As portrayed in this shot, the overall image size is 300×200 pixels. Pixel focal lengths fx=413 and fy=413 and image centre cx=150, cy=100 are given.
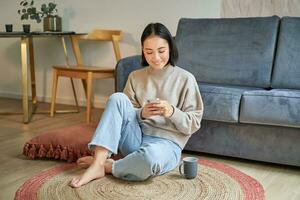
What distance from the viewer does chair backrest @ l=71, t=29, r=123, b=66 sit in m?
3.47

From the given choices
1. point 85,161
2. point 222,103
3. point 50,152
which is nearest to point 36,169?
point 50,152

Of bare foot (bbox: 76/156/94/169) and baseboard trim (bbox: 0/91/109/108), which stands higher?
bare foot (bbox: 76/156/94/169)

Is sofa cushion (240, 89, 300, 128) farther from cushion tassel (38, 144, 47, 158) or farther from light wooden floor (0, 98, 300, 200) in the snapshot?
cushion tassel (38, 144, 47, 158)

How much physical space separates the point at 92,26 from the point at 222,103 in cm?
195

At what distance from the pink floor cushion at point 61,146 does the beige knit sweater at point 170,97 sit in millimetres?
437

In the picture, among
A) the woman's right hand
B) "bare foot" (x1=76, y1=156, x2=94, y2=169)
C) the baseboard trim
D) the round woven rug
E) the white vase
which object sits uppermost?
the white vase

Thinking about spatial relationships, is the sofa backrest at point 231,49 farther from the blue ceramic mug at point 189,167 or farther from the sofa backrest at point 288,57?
the blue ceramic mug at point 189,167

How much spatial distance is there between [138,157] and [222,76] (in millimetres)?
1067

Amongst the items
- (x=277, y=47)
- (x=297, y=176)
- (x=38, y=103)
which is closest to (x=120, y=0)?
(x=38, y=103)

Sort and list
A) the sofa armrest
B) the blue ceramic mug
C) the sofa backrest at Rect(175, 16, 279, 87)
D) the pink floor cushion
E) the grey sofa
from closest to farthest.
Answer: the blue ceramic mug → the grey sofa → the pink floor cushion → the sofa armrest → the sofa backrest at Rect(175, 16, 279, 87)

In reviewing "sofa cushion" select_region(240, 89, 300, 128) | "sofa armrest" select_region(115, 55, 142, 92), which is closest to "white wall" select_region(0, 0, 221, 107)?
"sofa armrest" select_region(115, 55, 142, 92)

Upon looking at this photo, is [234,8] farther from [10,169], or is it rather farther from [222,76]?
[10,169]

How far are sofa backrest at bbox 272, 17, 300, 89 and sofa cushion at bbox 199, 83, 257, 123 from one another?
364 mm

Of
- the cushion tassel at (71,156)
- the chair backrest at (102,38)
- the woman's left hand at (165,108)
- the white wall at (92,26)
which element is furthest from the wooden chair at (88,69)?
the woman's left hand at (165,108)
